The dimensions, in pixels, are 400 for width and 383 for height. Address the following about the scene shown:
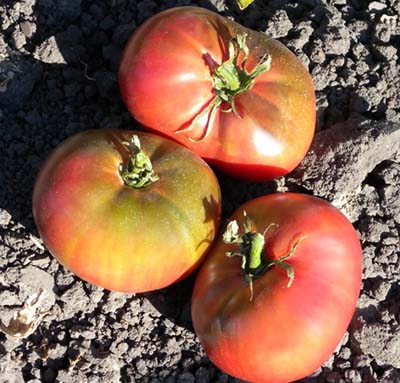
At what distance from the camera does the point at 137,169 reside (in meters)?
2.12

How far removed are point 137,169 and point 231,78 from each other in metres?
0.34

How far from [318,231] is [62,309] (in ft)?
2.58

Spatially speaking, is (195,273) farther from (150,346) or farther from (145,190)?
(145,190)

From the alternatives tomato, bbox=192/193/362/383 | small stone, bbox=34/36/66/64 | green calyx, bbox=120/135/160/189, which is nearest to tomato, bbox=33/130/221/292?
green calyx, bbox=120/135/160/189

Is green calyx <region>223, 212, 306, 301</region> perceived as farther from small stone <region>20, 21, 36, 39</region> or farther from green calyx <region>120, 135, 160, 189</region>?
small stone <region>20, 21, 36, 39</region>

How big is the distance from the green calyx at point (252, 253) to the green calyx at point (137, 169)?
0.24 metres

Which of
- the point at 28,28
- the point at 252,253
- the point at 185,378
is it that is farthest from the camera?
the point at 28,28

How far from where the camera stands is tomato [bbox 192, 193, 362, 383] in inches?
81.5

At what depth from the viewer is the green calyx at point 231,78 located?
219 centimetres

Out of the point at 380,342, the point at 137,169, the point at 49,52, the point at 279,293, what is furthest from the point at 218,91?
the point at 380,342

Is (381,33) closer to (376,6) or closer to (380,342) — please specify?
(376,6)

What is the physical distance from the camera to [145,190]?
2.15m

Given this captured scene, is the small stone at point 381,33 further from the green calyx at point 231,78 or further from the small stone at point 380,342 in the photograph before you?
the small stone at point 380,342

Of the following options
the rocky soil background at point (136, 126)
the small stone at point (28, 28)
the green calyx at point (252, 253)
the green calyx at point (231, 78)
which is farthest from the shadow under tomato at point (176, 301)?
the small stone at point (28, 28)
